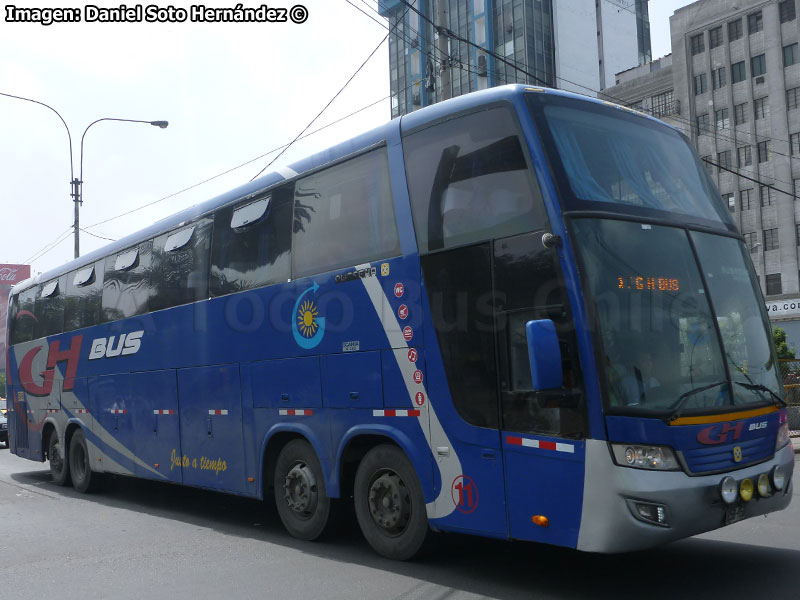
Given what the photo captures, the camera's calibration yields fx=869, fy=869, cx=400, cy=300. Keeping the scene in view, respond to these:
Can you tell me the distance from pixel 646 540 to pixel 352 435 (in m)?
3.10

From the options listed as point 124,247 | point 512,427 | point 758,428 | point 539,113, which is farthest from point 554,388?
point 124,247

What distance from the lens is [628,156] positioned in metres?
7.07

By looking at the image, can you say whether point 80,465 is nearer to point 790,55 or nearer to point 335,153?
point 335,153

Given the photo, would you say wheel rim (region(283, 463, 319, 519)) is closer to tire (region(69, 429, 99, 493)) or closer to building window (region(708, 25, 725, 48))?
tire (region(69, 429, 99, 493))

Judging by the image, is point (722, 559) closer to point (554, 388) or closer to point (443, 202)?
point (554, 388)

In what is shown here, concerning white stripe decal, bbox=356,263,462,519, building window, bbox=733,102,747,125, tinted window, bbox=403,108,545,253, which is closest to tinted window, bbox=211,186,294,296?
white stripe decal, bbox=356,263,462,519

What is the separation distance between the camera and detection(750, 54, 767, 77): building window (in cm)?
5116

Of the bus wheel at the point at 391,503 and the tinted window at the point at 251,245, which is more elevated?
the tinted window at the point at 251,245

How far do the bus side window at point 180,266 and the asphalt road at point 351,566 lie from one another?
9.53 ft

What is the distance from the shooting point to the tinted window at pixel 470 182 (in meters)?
6.67

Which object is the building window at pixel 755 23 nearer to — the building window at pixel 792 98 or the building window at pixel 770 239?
the building window at pixel 792 98

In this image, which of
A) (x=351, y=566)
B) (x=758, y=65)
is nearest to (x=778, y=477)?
(x=351, y=566)

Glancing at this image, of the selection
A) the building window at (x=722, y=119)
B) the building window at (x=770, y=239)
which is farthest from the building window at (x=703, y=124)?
the building window at (x=770, y=239)

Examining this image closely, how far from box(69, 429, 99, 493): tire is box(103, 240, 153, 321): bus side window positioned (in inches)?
99.6
